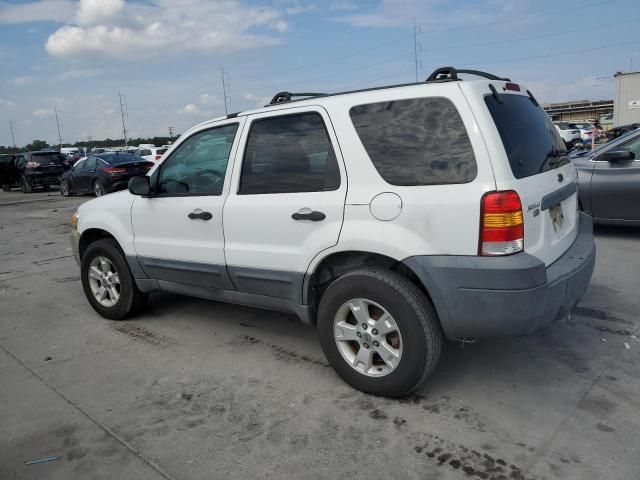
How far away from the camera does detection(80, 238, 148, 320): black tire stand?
15.6 ft

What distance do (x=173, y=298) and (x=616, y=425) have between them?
4.22 m

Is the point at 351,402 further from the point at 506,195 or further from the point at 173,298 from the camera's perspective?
the point at 173,298

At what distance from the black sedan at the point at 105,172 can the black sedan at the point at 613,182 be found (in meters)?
12.7

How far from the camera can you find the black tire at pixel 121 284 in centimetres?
475

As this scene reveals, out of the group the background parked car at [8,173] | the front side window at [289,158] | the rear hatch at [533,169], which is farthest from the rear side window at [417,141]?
the background parked car at [8,173]

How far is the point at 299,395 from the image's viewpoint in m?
3.37

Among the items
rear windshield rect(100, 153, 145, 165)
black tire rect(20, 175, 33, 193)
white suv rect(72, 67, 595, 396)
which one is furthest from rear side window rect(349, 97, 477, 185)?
black tire rect(20, 175, 33, 193)

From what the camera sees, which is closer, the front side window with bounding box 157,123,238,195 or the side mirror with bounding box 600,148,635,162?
the front side window with bounding box 157,123,238,195

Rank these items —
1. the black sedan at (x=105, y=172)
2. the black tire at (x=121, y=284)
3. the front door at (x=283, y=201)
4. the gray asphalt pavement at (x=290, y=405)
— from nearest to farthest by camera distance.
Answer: the gray asphalt pavement at (x=290, y=405), the front door at (x=283, y=201), the black tire at (x=121, y=284), the black sedan at (x=105, y=172)

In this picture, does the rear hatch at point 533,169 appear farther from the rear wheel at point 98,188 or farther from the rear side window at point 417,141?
the rear wheel at point 98,188

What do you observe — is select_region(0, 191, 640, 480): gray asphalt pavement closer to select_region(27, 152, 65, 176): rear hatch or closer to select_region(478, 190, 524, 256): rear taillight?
select_region(478, 190, 524, 256): rear taillight

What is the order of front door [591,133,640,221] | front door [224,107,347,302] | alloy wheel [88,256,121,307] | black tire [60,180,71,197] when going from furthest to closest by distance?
black tire [60,180,71,197] → front door [591,133,640,221] → alloy wheel [88,256,121,307] → front door [224,107,347,302]

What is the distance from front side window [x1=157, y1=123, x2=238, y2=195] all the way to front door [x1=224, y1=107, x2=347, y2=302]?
19 centimetres

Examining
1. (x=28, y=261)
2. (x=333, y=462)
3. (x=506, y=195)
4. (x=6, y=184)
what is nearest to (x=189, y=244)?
(x=333, y=462)
